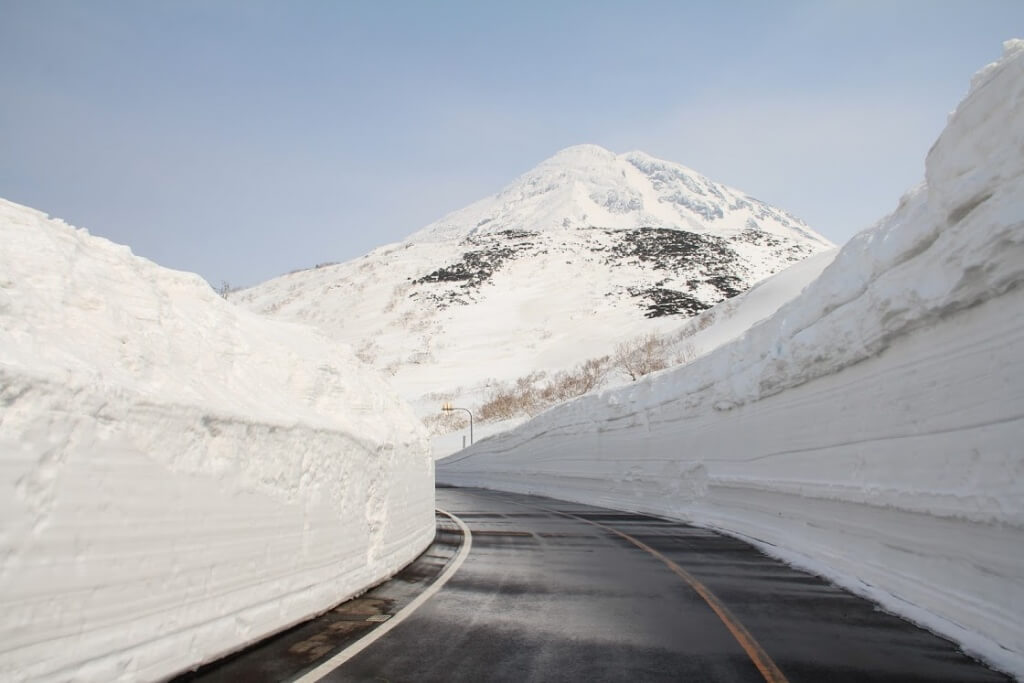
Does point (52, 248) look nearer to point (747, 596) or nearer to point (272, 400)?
point (272, 400)

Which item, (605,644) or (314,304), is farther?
(314,304)

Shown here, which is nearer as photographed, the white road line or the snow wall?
the white road line

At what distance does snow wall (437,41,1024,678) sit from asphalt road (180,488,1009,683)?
0.76 m

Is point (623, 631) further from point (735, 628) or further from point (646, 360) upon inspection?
point (646, 360)

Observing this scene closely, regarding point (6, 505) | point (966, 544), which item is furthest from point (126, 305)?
point (966, 544)

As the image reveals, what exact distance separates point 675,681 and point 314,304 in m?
116

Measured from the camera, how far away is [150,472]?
5262 millimetres

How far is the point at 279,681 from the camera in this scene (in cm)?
533

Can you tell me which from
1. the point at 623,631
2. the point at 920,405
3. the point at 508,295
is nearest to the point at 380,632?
the point at 623,631

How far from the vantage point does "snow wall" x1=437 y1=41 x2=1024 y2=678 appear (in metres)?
7.32

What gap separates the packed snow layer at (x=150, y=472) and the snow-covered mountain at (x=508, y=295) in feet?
224

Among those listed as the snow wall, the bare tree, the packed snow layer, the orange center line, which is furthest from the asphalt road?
the bare tree

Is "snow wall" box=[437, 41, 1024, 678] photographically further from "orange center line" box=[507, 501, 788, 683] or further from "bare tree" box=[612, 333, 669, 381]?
"bare tree" box=[612, 333, 669, 381]

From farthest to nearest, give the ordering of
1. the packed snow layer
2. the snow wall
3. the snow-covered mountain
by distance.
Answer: the snow-covered mountain, the snow wall, the packed snow layer
